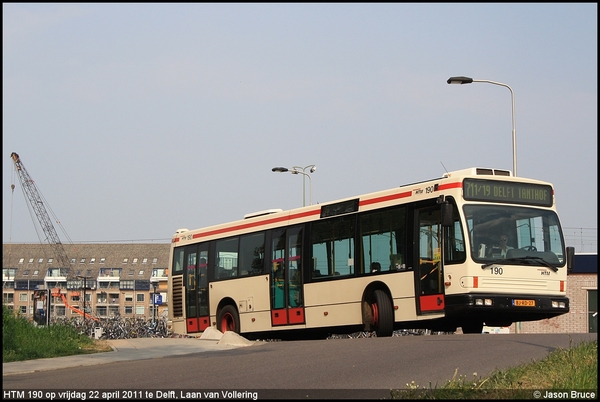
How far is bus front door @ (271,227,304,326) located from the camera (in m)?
23.0

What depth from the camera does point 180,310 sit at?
27406 mm

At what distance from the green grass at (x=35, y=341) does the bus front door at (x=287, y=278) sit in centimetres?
478

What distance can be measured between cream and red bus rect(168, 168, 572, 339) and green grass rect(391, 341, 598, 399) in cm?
650

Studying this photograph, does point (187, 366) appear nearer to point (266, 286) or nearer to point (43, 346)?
point (43, 346)

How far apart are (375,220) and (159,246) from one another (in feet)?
395

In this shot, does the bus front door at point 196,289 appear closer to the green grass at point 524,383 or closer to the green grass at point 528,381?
the green grass at point 528,381

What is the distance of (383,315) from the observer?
20.3m

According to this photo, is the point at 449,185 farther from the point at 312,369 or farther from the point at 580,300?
the point at 580,300

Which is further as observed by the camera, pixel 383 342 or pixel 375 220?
pixel 375 220

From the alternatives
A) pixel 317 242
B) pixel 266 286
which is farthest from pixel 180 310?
pixel 317 242

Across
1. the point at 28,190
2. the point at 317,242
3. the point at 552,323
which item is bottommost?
the point at 552,323


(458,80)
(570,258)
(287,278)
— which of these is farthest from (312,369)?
(458,80)

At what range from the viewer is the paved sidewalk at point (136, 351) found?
616 inches

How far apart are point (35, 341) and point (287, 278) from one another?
6.49 meters
